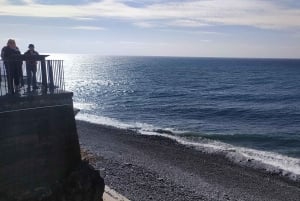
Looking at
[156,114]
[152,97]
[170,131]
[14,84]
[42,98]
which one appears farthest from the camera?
[152,97]

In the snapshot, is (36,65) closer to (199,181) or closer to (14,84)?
(14,84)

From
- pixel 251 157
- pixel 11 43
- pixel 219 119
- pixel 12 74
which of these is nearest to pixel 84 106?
pixel 219 119

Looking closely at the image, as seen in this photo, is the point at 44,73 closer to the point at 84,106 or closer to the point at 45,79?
the point at 45,79

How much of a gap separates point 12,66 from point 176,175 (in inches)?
548

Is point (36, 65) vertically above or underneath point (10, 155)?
above

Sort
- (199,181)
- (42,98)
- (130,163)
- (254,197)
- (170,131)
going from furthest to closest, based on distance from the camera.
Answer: (170,131)
(130,163)
(199,181)
(254,197)
(42,98)

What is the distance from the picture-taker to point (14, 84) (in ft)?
45.5

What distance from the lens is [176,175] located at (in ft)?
81.4

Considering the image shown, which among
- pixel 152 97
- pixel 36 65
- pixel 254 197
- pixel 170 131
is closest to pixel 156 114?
pixel 170 131

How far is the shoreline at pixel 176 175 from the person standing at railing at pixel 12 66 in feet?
29.6

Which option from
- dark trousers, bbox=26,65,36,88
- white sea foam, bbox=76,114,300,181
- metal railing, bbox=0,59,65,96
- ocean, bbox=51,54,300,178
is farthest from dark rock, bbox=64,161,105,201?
ocean, bbox=51,54,300,178

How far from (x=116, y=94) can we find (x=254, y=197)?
176ft

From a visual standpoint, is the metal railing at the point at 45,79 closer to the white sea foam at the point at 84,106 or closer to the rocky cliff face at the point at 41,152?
the rocky cliff face at the point at 41,152

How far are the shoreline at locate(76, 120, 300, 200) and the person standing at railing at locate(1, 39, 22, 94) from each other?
9031 mm
